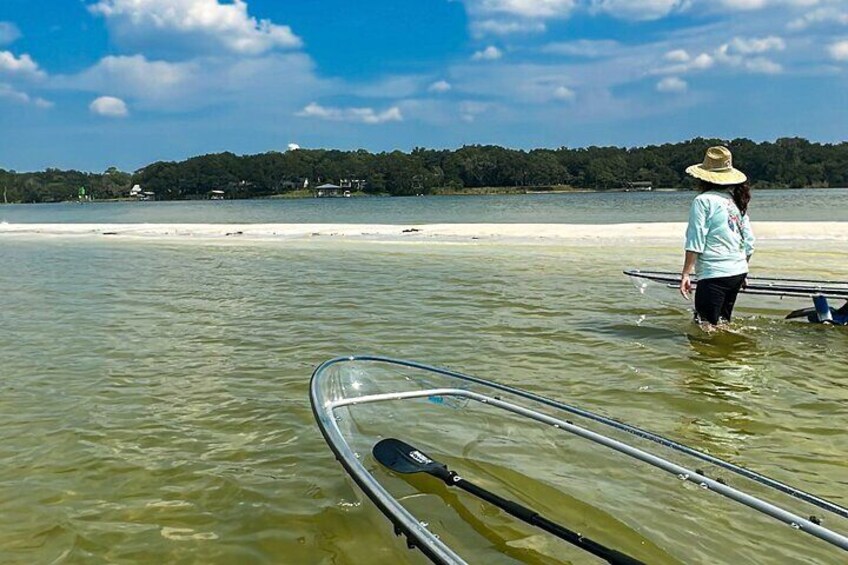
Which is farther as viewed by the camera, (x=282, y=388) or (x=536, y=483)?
(x=282, y=388)

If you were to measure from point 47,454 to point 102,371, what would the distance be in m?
2.24

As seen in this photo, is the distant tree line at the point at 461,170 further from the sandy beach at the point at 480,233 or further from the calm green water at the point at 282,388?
the calm green water at the point at 282,388

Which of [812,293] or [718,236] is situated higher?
[718,236]

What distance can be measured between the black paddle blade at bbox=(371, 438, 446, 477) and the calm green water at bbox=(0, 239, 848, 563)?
1.02 ft

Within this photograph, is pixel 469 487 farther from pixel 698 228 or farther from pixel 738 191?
pixel 738 191

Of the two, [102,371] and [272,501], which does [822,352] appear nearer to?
[272,501]

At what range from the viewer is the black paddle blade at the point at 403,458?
3.92 m

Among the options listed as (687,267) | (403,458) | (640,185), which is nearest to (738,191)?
(687,267)

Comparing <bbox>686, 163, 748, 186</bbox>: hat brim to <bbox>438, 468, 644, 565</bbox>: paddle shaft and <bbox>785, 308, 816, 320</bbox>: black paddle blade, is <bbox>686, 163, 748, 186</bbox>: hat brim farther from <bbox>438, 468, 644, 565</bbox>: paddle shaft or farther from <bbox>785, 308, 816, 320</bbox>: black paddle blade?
<bbox>438, 468, 644, 565</bbox>: paddle shaft

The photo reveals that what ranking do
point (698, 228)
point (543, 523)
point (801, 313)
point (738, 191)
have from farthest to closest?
point (801, 313) < point (738, 191) < point (698, 228) < point (543, 523)

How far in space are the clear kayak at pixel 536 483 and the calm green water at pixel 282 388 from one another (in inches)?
15.0

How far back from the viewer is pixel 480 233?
86.0 ft

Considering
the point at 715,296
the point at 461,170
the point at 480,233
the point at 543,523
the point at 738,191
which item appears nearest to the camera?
the point at 543,523

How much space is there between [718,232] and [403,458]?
15.2 ft
